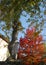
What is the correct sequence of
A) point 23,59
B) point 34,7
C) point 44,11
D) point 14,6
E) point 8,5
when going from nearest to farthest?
1. point 14,6
2. point 8,5
3. point 34,7
4. point 44,11
5. point 23,59

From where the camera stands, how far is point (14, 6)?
9922 mm

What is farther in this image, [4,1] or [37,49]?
[37,49]

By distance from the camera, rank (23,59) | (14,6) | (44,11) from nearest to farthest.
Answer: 1. (14,6)
2. (44,11)
3. (23,59)

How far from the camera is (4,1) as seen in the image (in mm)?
11047

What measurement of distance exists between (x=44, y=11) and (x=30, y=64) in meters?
9.74

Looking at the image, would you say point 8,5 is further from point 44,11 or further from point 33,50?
point 33,50

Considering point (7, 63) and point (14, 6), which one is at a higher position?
point (14, 6)

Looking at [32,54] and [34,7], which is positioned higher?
[34,7]

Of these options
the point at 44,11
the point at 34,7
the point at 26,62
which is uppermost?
the point at 34,7

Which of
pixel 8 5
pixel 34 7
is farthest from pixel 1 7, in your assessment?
pixel 34 7

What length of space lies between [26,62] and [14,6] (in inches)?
619

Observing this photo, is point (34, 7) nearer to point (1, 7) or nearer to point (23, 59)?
point (1, 7)

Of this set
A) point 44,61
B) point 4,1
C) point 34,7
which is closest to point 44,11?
point 34,7

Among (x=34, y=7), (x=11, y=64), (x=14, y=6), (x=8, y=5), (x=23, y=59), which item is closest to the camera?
(x=14, y=6)
